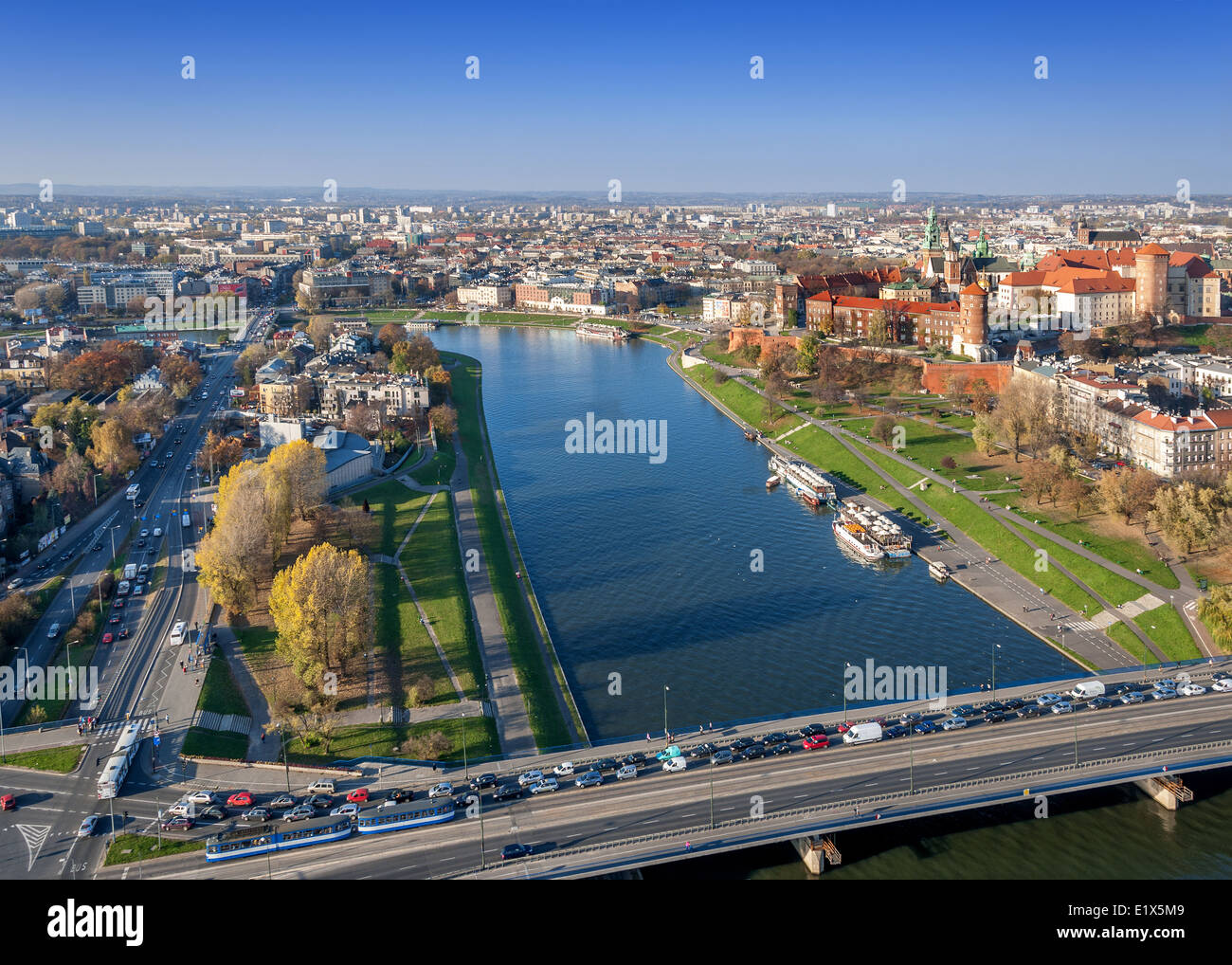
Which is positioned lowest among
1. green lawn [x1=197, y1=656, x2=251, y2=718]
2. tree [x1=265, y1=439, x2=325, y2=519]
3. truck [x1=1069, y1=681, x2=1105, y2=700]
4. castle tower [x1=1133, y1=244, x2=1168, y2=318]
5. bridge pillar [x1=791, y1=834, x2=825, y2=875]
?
bridge pillar [x1=791, y1=834, x2=825, y2=875]

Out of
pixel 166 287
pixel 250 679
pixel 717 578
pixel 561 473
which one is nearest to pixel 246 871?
pixel 250 679

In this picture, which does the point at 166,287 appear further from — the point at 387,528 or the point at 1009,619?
the point at 1009,619

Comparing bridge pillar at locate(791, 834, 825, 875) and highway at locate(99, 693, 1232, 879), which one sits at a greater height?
highway at locate(99, 693, 1232, 879)

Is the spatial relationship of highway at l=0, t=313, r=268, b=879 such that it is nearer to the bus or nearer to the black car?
the bus

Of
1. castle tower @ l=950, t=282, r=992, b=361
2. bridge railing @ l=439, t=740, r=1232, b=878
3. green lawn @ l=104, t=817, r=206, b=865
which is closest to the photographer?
bridge railing @ l=439, t=740, r=1232, b=878

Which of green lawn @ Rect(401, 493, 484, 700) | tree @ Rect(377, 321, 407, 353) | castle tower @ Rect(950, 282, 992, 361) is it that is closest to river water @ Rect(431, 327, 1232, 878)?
green lawn @ Rect(401, 493, 484, 700)

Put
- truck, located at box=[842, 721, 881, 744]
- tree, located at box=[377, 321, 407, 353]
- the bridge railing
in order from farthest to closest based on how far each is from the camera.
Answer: tree, located at box=[377, 321, 407, 353]
truck, located at box=[842, 721, 881, 744]
the bridge railing

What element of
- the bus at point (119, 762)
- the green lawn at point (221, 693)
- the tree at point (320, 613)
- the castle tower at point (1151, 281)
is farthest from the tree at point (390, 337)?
the bus at point (119, 762)
